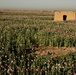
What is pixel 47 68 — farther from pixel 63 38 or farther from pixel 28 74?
pixel 63 38

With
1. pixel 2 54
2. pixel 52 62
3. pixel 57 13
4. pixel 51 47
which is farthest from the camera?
pixel 57 13

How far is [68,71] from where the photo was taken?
24.6 ft

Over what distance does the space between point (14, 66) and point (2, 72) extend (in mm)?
742

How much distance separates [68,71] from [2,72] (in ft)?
7.62

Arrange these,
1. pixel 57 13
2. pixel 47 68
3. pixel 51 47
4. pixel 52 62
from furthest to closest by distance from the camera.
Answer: pixel 57 13
pixel 51 47
pixel 52 62
pixel 47 68

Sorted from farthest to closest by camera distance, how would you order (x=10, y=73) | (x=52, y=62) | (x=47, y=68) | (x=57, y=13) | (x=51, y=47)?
(x=57, y=13), (x=51, y=47), (x=52, y=62), (x=47, y=68), (x=10, y=73)

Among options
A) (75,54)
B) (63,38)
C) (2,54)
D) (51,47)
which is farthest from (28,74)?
(63,38)

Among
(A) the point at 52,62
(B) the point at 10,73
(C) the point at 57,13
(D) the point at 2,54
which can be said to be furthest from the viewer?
(C) the point at 57,13

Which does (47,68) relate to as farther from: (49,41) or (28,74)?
(49,41)

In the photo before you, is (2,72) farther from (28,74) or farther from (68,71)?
(68,71)

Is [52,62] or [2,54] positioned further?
[2,54]

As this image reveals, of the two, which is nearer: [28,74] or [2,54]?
[28,74]

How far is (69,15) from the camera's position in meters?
33.2

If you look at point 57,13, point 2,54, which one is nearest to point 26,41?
point 2,54
